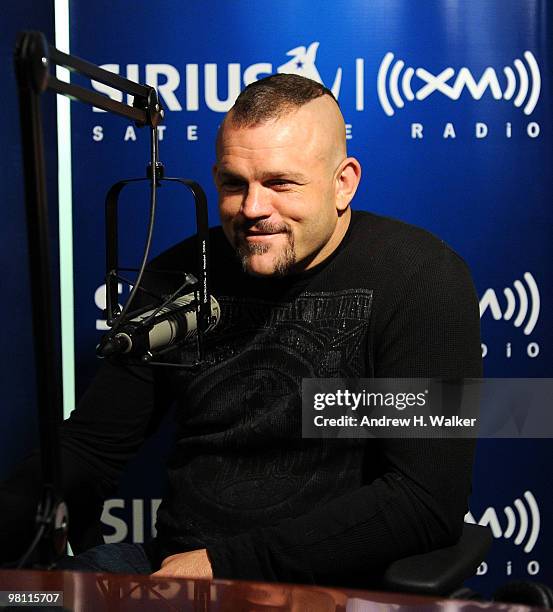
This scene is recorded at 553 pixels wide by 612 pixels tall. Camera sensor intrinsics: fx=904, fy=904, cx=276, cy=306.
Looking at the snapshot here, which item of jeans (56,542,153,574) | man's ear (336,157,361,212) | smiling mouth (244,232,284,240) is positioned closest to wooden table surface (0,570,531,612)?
jeans (56,542,153,574)

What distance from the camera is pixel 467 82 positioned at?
2.19m

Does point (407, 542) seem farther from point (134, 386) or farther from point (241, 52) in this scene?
point (241, 52)

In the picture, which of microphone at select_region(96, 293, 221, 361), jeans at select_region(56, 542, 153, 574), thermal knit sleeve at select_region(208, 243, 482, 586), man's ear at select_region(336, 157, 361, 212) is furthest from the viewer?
man's ear at select_region(336, 157, 361, 212)

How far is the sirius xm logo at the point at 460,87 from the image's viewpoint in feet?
7.18

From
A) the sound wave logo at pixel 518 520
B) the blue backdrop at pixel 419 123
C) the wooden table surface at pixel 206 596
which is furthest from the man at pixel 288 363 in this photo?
the sound wave logo at pixel 518 520

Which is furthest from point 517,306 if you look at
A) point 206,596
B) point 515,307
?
point 206,596

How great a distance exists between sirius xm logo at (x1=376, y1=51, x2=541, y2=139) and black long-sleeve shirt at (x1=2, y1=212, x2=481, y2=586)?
1.92 feet

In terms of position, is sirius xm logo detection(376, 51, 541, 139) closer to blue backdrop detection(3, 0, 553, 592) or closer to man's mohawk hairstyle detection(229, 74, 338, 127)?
blue backdrop detection(3, 0, 553, 592)

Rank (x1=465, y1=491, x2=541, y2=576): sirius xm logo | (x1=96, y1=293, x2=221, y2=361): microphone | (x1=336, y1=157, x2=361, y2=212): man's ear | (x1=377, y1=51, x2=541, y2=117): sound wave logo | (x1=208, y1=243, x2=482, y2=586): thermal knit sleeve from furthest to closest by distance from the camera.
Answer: (x1=465, y1=491, x2=541, y2=576): sirius xm logo
(x1=377, y1=51, x2=541, y2=117): sound wave logo
(x1=336, y1=157, x2=361, y2=212): man's ear
(x1=208, y1=243, x2=482, y2=586): thermal knit sleeve
(x1=96, y1=293, x2=221, y2=361): microphone

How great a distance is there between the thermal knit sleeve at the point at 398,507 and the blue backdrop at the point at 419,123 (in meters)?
0.76

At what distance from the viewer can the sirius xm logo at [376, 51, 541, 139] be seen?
7.18 ft

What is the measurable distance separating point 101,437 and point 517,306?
1107 mm

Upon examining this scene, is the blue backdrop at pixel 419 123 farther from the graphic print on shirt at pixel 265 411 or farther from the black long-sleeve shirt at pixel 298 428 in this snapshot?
the graphic print on shirt at pixel 265 411

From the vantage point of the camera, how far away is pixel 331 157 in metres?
1.63
